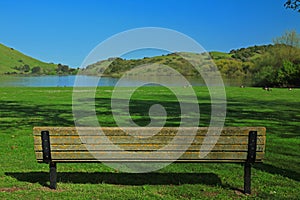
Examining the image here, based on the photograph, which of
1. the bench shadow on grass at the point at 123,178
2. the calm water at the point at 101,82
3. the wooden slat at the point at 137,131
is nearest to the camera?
the wooden slat at the point at 137,131

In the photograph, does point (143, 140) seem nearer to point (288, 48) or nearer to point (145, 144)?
point (145, 144)

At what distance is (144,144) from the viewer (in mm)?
4809

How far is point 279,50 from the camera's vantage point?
66500 mm

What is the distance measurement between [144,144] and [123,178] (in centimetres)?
133

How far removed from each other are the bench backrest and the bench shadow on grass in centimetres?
86

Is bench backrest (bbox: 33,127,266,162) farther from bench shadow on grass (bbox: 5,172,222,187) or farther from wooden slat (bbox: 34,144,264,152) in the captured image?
bench shadow on grass (bbox: 5,172,222,187)

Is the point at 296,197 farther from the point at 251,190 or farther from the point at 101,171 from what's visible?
the point at 101,171

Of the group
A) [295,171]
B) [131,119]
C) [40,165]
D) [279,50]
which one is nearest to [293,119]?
[131,119]

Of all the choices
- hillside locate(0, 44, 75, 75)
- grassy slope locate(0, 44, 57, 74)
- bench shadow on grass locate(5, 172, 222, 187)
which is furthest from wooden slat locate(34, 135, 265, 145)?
grassy slope locate(0, 44, 57, 74)

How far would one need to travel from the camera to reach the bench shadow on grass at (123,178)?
563cm

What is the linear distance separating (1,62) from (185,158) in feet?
568

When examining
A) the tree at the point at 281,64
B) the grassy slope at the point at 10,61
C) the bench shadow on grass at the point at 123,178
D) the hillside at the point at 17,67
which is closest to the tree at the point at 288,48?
the tree at the point at 281,64

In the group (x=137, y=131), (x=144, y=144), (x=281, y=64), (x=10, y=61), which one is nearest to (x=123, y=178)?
(x=144, y=144)

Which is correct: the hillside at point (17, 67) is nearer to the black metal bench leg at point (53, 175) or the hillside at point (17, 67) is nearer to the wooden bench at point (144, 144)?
the black metal bench leg at point (53, 175)
